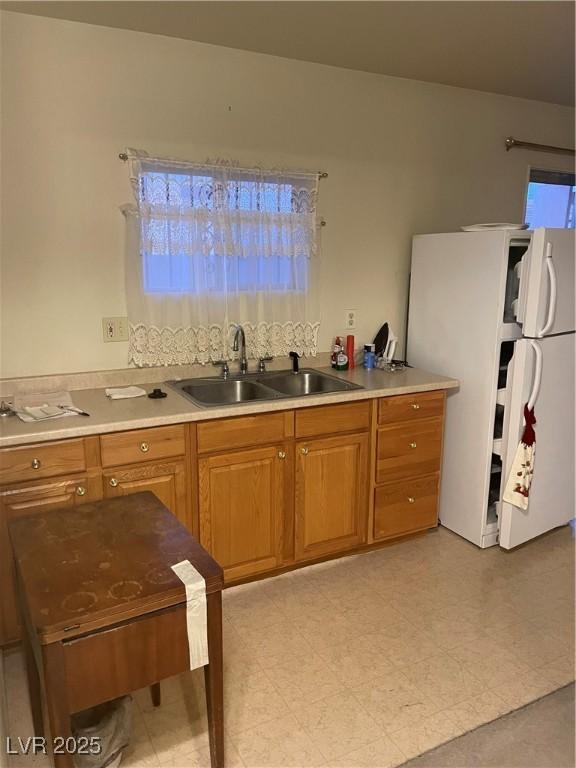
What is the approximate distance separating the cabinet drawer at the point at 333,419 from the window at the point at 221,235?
72 cm

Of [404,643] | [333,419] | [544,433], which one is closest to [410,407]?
[333,419]

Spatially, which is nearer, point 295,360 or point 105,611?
point 105,611

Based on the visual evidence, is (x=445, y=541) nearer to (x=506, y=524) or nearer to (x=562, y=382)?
(x=506, y=524)

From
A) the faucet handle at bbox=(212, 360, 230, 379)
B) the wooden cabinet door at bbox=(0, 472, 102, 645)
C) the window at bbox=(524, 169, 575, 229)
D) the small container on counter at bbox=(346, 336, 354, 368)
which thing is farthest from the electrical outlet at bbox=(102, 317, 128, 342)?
the window at bbox=(524, 169, 575, 229)

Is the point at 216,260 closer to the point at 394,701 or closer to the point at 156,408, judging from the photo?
the point at 156,408

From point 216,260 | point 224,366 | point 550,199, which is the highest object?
point 550,199

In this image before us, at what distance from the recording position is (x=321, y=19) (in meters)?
2.32

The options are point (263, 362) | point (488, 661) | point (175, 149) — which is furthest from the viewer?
point (263, 362)

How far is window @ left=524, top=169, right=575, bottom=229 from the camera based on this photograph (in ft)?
12.3

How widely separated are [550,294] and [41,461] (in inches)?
89.3

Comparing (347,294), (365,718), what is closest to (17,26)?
(347,294)

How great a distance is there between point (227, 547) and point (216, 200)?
1571 mm

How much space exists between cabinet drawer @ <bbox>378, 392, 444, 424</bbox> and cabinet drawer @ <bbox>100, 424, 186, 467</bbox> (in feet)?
3.27

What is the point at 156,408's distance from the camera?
2.32m
